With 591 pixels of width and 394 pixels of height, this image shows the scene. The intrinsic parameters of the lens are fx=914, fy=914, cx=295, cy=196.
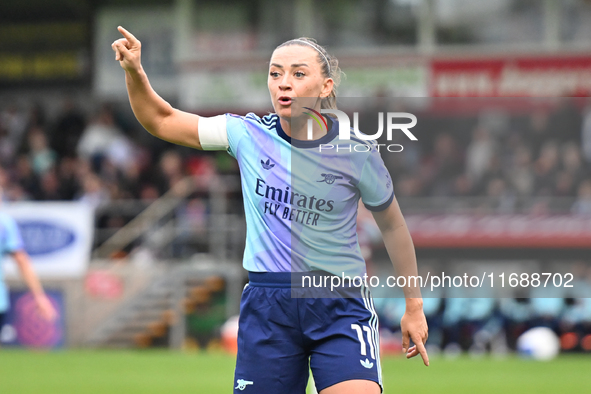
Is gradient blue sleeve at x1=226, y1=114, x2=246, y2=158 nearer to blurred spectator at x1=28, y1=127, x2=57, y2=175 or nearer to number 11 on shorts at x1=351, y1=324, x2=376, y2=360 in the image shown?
number 11 on shorts at x1=351, y1=324, x2=376, y2=360

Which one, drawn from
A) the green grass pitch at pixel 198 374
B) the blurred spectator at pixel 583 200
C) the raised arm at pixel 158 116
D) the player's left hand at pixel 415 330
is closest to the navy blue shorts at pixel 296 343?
the player's left hand at pixel 415 330

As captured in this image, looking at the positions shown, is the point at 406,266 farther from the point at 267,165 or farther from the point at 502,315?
the point at 502,315

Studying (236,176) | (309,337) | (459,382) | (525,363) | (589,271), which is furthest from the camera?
(236,176)

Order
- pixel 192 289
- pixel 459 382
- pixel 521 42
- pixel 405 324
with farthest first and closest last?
1. pixel 521 42
2. pixel 192 289
3. pixel 459 382
4. pixel 405 324

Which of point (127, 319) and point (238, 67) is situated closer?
point (127, 319)

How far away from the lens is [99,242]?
17.5 meters

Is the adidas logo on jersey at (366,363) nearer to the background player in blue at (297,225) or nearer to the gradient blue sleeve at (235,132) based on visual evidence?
the background player in blue at (297,225)

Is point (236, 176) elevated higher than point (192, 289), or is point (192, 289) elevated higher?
point (236, 176)

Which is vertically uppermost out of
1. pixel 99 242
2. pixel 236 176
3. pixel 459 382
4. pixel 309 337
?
pixel 236 176

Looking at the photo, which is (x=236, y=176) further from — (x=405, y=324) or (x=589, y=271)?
(x=405, y=324)

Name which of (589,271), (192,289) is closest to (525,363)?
(589,271)

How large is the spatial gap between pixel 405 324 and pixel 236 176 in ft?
44.3

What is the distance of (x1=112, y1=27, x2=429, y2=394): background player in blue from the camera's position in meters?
3.91

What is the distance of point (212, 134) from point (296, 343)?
1001 mm
